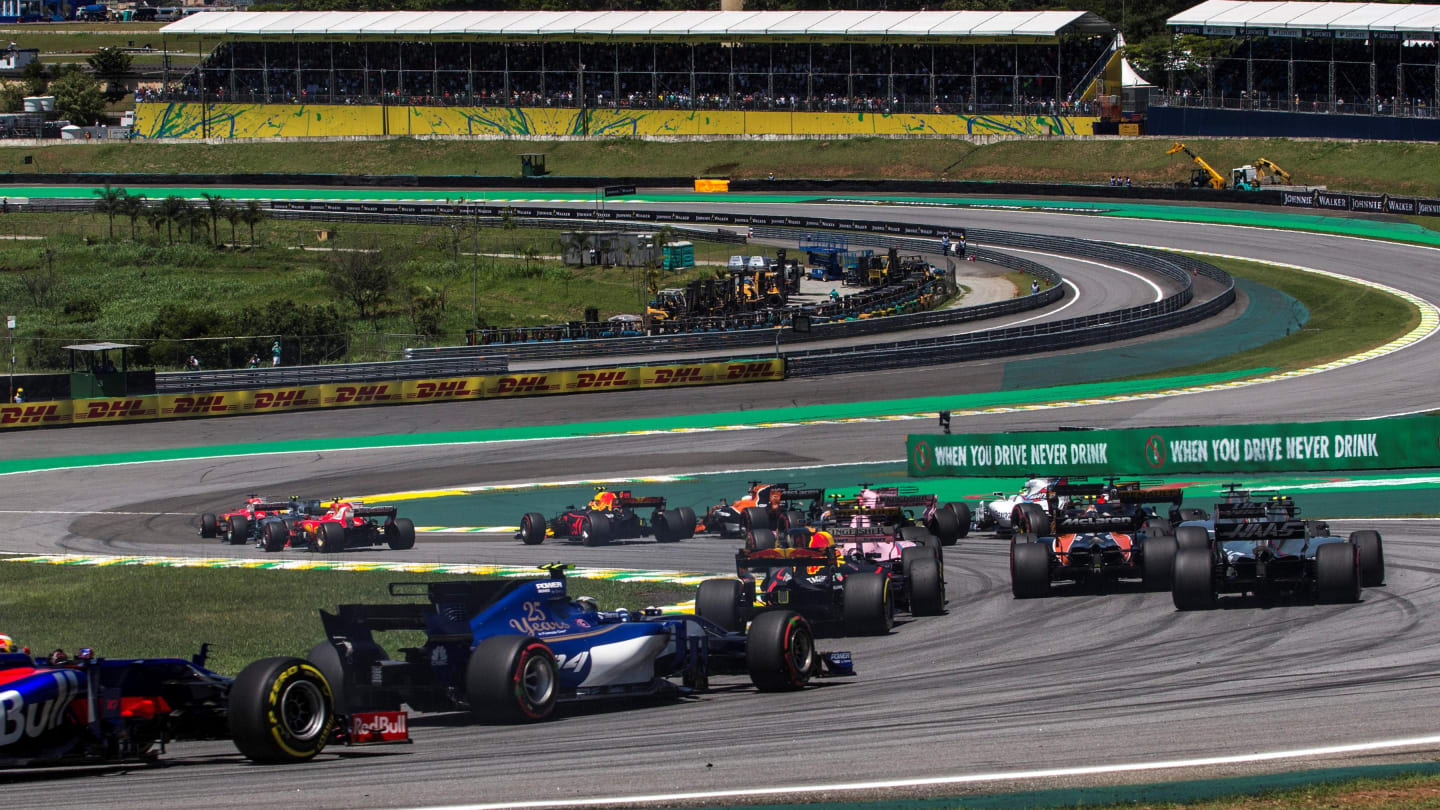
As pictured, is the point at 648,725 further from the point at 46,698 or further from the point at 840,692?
the point at 46,698

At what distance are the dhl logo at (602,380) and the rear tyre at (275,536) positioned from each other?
1830 centimetres

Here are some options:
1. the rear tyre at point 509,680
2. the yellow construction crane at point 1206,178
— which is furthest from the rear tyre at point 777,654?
the yellow construction crane at point 1206,178

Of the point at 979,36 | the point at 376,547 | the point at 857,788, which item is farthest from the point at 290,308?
the point at 979,36

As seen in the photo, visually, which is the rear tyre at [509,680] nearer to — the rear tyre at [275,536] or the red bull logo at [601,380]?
the rear tyre at [275,536]

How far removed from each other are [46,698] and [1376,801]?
8932mm

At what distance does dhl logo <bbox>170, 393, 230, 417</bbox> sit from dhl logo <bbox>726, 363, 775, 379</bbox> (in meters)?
14.4

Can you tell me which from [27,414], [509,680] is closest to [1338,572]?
[509,680]

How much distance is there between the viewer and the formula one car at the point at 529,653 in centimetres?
1316

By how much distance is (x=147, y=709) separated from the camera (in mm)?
11359

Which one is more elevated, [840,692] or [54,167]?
[54,167]

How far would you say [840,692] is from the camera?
14.8m

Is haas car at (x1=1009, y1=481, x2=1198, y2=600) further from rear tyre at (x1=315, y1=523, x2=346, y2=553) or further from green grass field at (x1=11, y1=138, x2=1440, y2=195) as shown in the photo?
green grass field at (x1=11, y1=138, x2=1440, y2=195)

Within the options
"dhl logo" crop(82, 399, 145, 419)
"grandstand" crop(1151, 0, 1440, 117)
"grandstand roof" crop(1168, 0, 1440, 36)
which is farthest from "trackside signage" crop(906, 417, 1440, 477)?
"grandstand roof" crop(1168, 0, 1440, 36)

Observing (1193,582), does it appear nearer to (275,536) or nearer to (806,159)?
(275,536)
